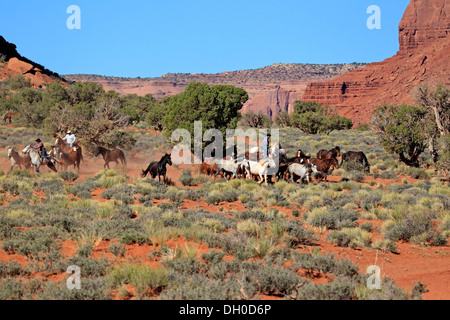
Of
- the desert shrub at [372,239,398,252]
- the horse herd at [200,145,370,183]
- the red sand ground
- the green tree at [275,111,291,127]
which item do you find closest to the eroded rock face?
the green tree at [275,111,291,127]

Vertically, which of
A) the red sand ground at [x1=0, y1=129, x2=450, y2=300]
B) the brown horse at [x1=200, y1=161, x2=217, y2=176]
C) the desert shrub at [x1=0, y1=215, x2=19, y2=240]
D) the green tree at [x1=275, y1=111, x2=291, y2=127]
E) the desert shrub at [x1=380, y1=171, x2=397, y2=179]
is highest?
the green tree at [x1=275, y1=111, x2=291, y2=127]

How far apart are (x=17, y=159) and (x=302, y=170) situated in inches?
625

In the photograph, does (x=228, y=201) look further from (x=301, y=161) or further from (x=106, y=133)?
(x=106, y=133)

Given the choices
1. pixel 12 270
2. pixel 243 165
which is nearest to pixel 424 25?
pixel 243 165

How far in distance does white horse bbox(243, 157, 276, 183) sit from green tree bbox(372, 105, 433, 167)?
418 inches

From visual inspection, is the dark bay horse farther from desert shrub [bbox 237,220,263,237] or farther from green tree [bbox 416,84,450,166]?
green tree [bbox 416,84,450,166]

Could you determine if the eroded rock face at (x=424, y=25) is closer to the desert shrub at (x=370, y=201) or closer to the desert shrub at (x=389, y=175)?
the desert shrub at (x=389, y=175)

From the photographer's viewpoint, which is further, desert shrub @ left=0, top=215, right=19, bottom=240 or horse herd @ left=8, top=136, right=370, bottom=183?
horse herd @ left=8, top=136, right=370, bottom=183

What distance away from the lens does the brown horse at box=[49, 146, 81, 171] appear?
23531 millimetres

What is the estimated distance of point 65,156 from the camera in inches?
941

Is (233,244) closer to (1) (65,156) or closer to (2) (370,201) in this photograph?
(2) (370,201)

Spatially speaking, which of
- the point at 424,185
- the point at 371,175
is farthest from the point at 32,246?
the point at 371,175

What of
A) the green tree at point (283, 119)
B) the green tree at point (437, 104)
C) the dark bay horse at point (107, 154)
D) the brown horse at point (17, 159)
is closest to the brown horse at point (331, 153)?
the green tree at point (437, 104)
